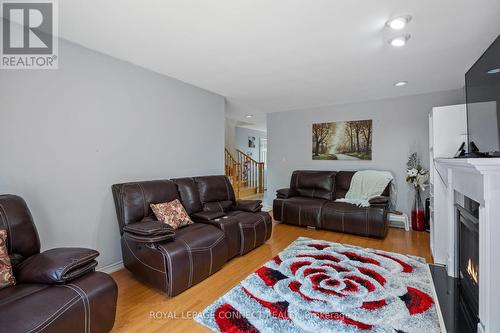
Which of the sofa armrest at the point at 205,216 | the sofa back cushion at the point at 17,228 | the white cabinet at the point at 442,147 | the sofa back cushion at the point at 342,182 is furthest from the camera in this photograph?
the sofa back cushion at the point at 342,182

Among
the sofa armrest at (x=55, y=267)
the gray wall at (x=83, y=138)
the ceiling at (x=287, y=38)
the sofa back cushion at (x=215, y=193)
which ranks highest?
the ceiling at (x=287, y=38)

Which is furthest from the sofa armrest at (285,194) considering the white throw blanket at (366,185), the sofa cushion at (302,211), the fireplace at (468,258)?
the fireplace at (468,258)

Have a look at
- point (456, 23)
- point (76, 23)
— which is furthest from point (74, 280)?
point (456, 23)

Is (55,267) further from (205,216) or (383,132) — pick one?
(383,132)

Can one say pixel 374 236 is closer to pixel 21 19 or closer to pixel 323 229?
pixel 323 229

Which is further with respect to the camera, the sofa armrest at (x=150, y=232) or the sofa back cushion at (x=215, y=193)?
the sofa back cushion at (x=215, y=193)

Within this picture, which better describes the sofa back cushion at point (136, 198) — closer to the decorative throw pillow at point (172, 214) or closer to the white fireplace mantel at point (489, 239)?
the decorative throw pillow at point (172, 214)

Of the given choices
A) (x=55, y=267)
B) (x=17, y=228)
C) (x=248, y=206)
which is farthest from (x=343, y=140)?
(x=17, y=228)

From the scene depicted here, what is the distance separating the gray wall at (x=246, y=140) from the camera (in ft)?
29.5

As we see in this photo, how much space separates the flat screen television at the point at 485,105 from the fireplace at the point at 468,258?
483 mm

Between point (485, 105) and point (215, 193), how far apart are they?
295 cm

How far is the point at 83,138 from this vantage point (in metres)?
2.44

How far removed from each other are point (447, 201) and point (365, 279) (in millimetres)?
1291

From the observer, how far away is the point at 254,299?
2.04m
